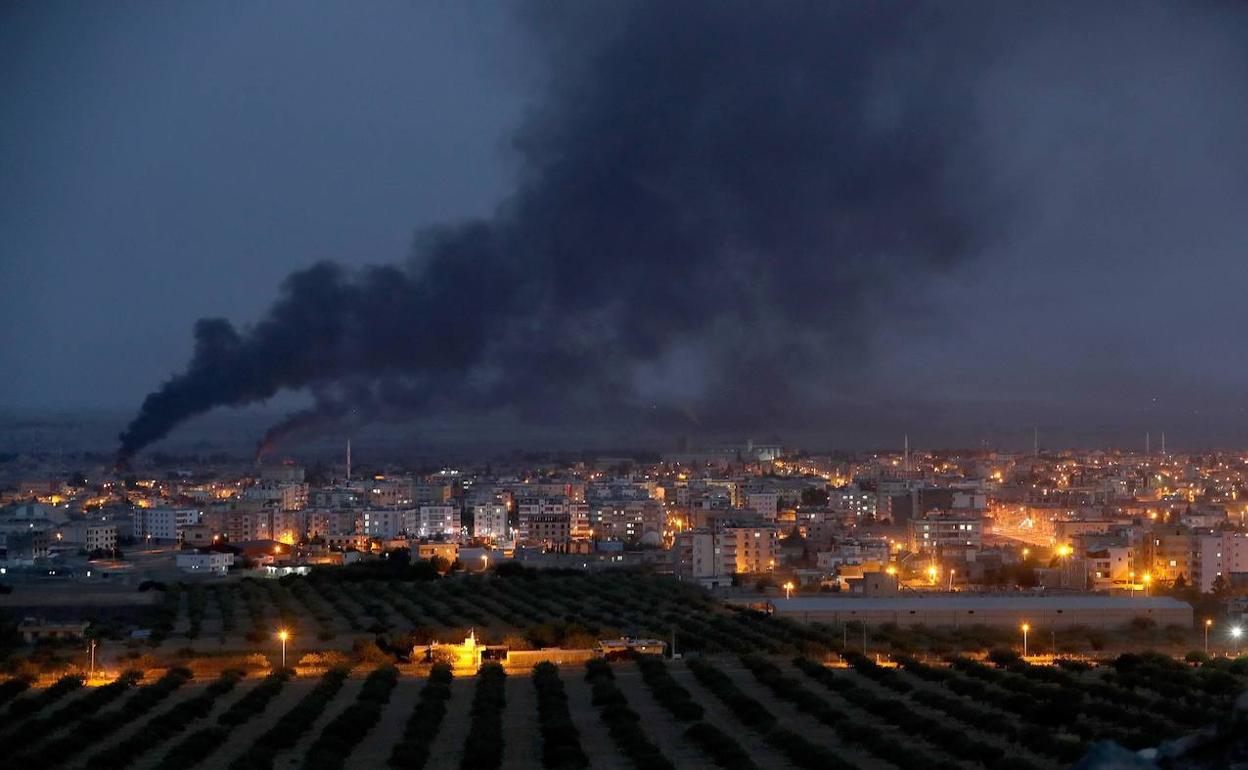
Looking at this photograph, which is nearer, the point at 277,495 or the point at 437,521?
the point at 437,521

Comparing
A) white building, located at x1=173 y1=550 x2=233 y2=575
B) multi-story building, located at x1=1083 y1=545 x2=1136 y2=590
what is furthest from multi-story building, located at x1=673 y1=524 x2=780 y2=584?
white building, located at x1=173 y1=550 x2=233 y2=575

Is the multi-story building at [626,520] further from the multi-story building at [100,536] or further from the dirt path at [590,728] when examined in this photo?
the dirt path at [590,728]

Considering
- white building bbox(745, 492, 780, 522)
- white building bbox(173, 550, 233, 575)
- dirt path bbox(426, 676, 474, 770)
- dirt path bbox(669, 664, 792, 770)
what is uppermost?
white building bbox(745, 492, 780, 522)

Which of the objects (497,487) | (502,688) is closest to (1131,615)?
(502,688)

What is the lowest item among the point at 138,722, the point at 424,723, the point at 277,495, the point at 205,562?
the point at 138,722

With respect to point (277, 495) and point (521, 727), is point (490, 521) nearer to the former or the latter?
point (277, 495)

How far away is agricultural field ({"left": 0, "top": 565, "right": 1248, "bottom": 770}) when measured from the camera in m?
10.1

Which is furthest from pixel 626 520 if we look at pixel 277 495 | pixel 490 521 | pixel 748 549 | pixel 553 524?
pixel 277 495

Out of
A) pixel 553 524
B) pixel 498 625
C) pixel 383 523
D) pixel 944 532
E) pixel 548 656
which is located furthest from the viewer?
pixel 383 523

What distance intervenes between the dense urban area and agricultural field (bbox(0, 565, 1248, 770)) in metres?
0.05

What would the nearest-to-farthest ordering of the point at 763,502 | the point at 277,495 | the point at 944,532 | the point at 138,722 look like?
1. the point at 138,722
2. the point at 944,532
3. the point at 763,502
4. the point at 277,495

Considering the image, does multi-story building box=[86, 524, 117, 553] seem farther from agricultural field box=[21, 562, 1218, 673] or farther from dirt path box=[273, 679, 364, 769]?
dirt path box=[273, 679, 364, 769]

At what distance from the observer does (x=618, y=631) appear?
716 inches

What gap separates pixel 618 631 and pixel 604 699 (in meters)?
5.87
